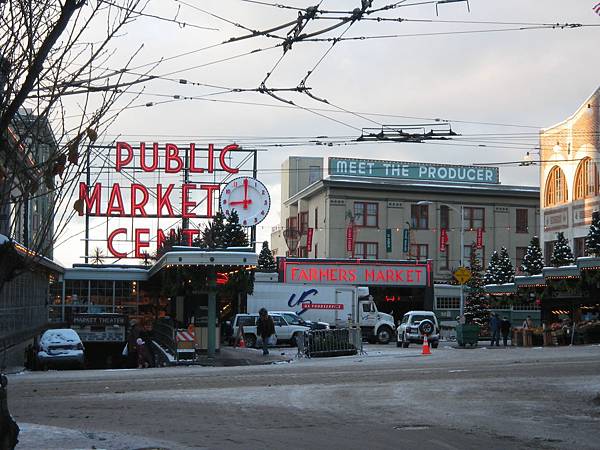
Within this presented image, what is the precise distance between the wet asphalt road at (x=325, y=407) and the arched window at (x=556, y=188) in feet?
110

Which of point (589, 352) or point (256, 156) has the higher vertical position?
point (256, 156)

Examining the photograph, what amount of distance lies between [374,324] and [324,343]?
15367mm

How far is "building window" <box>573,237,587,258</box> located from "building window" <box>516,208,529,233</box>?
1094 inches

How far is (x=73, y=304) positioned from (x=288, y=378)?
2982 cm

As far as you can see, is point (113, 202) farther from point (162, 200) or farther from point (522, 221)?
point (522, 221)

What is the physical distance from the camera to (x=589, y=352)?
32250 mm

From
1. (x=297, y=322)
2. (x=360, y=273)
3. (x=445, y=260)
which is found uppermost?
(x=445, y=260)

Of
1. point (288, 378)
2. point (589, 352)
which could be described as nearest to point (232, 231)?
point (589, 352)

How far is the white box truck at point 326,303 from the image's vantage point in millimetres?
49312

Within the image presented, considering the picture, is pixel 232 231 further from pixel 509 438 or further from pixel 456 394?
pixel 509 438

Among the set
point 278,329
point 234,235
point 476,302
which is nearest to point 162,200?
point 234,235

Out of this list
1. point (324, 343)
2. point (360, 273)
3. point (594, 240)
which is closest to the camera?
point (324, 343)

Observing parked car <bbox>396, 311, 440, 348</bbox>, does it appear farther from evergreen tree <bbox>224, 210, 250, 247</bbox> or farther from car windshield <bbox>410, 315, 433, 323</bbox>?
evergreen tree <bbox>224, 210, 250, 247</bbox>

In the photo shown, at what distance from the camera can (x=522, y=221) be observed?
84.0 meters
